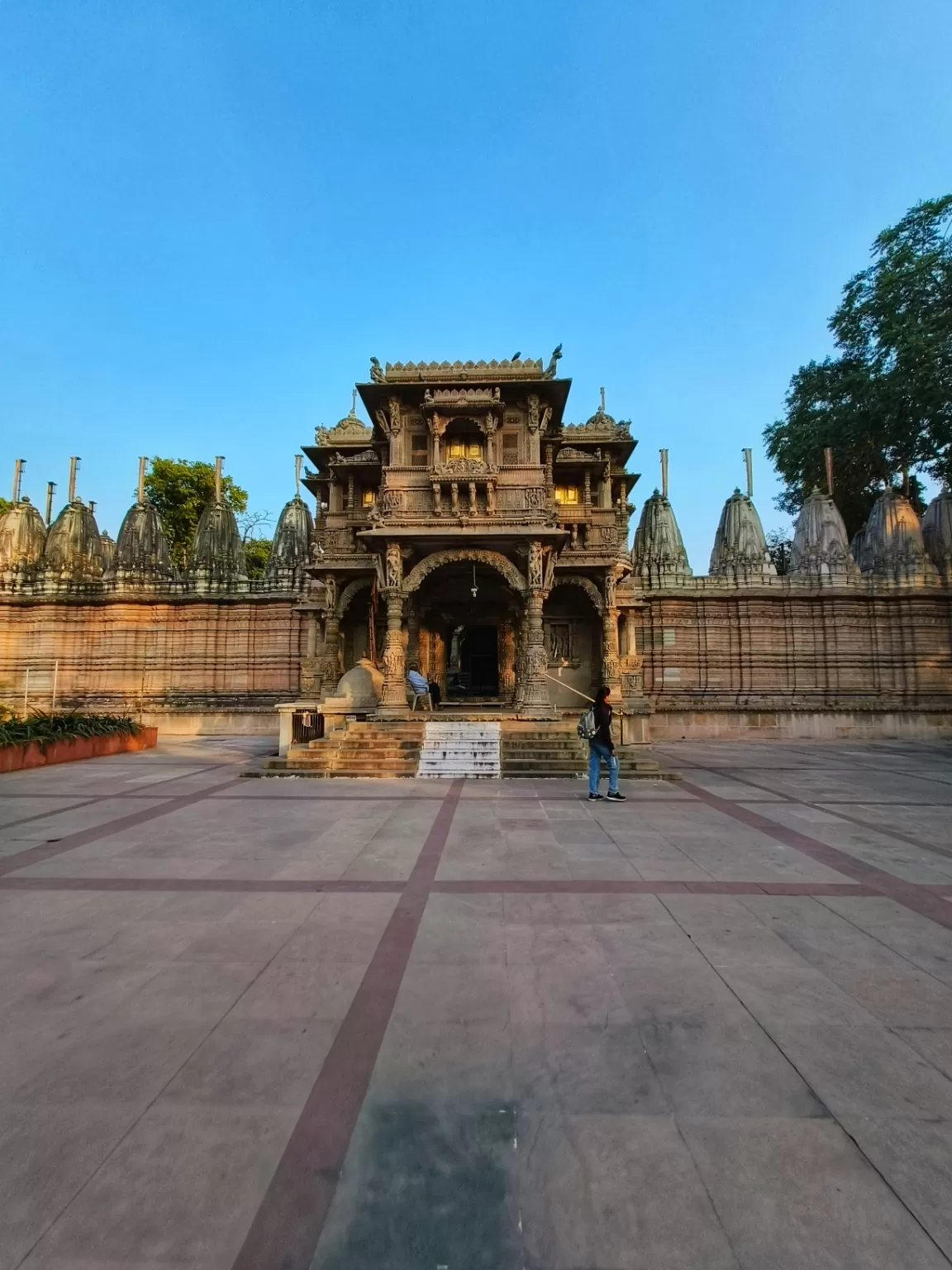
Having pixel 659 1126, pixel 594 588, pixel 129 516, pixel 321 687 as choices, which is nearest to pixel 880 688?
pixel 594 588

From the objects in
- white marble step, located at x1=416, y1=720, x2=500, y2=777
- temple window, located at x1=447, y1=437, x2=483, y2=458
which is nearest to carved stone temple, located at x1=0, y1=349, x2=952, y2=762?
temple window, located at x1=447, y1=437, x2=483, y2=458

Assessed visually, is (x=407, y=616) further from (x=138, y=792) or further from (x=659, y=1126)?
(x=659, y=1126)

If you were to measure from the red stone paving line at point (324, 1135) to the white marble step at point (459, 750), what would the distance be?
8.19 m

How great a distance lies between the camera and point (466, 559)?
1528 cm

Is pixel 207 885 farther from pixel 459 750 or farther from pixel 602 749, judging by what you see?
pixel 459 750

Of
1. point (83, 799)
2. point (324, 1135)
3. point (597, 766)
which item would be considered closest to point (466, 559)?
point (597, 766)

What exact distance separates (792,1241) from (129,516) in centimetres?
3087

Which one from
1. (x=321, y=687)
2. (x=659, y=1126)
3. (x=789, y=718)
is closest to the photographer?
(x=659, y=1126)

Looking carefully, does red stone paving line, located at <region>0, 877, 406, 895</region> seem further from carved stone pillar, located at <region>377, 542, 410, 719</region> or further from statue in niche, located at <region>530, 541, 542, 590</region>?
statue in niche, located at <region>530, 541, 542, 590</region>

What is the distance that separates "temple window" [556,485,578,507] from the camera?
20.3m

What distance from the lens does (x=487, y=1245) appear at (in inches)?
76.3

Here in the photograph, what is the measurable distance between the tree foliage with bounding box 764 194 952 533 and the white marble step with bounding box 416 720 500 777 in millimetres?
27830

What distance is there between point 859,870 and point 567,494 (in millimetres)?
16206

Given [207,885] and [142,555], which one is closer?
[207,885]
